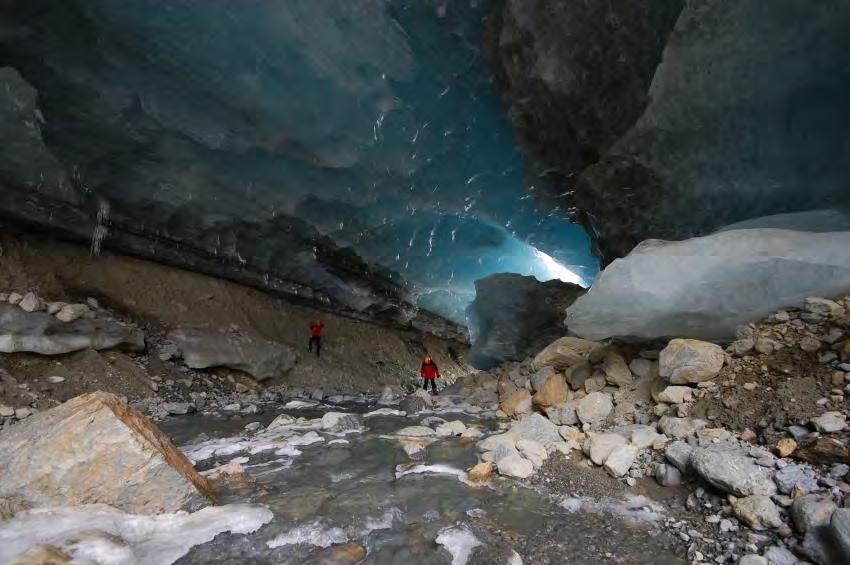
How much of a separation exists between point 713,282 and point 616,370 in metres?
1.36

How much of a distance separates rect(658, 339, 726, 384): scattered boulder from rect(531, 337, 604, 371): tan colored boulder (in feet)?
4.75

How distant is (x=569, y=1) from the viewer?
17.3 feet

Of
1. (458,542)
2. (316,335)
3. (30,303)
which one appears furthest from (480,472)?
(316,335)

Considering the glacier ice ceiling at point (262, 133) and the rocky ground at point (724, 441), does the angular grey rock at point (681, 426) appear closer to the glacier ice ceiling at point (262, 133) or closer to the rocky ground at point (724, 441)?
the rocky ground at point (724, 441)

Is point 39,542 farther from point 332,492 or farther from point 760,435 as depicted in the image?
point 760,435

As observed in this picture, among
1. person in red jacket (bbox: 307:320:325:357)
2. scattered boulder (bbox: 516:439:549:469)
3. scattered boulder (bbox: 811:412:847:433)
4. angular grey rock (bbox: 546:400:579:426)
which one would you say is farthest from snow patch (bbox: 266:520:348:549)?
person in red jacket (bbox: 307:320:325:357)

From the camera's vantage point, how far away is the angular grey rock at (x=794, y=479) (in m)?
2.21

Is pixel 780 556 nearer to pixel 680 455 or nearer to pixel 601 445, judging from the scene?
pixel 680 455

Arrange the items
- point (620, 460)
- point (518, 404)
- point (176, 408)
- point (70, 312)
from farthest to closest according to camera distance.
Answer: point (70, 312) < point (176, 408) < point (518, 404) < point (620, 460)

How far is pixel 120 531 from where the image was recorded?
222cm

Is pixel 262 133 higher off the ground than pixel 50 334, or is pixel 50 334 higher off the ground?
pixel 262 133

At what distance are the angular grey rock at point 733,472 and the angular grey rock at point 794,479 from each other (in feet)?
0.12

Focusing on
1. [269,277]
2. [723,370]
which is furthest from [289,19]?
[723,370]

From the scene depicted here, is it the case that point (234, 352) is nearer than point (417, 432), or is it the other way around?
point (417, 432)
